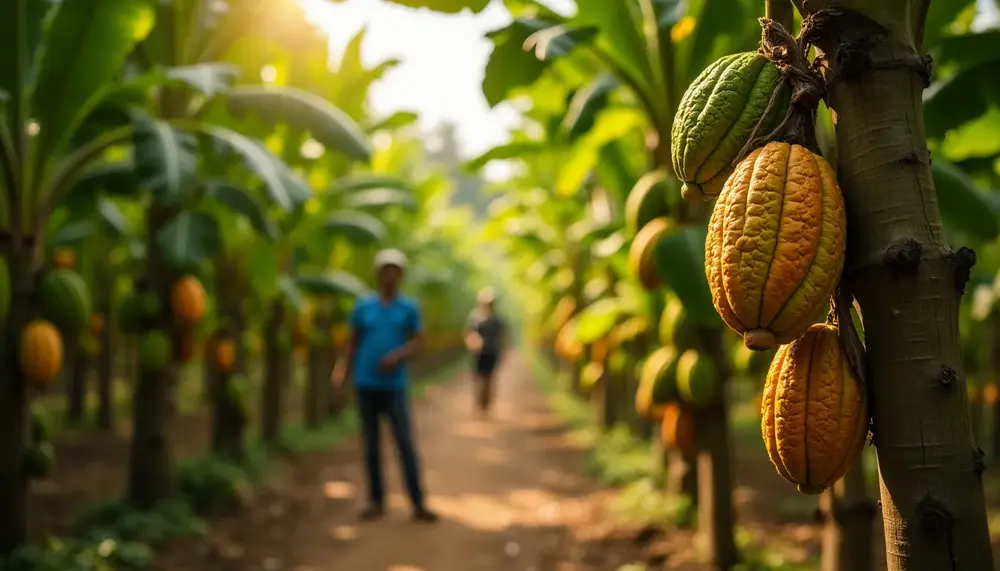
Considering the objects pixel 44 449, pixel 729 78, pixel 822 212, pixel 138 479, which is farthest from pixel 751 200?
pixel 138 479

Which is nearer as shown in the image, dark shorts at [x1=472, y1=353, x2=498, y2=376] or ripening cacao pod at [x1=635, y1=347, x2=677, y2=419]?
ripening cacao pod at [x1=635, y1=347, x2=677, y2=419]

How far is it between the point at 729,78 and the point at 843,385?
61cm

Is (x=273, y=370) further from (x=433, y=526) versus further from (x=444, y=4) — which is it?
(x=444, y=4)

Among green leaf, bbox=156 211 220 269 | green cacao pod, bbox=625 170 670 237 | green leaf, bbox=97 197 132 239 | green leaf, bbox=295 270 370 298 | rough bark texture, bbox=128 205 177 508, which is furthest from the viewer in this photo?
green leaf, bbox=295 270 370 298

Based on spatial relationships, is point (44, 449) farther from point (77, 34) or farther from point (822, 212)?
point (822, 212)

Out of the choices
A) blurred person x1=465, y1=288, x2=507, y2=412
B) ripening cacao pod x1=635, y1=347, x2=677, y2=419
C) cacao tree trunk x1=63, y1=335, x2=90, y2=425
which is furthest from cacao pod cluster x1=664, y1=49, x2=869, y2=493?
cacao tree trunk x1=63, y1=335, x2=90, y2=425

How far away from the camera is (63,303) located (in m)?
4.04

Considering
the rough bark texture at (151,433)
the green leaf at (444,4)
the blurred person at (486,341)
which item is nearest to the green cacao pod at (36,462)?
the rough bark texture at (151,433)

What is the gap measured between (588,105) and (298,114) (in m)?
2.17

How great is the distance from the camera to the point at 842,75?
4.44 ft

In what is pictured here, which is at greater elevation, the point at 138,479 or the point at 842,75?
the point at 842,75

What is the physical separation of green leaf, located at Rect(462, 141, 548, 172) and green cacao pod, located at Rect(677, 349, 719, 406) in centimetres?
190

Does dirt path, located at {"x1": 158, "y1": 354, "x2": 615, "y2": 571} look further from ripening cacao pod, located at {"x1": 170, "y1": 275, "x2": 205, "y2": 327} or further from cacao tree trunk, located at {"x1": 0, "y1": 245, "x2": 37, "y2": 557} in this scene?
ripening cacao pod, located at {"x1": 170, "y1": 275, "x2": 205, "y2": 327}

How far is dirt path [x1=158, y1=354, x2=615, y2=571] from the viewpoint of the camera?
5004 mm
